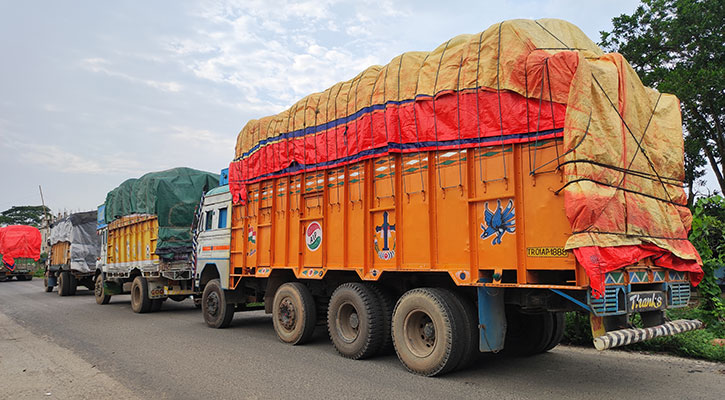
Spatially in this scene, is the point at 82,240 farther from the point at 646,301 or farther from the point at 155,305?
the point at 646,301

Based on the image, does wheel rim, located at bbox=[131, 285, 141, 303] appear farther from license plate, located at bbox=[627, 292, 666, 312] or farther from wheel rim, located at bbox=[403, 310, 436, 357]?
license plate, located at bbox=[627, 292, 666, 312]

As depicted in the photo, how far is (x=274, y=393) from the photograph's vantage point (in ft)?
17.7

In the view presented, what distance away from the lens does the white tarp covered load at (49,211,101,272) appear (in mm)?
20531

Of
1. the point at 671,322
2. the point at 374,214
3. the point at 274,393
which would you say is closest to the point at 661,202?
the point at 671,322

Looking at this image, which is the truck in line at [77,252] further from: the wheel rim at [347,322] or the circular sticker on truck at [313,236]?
the wheel rim at [347,322]

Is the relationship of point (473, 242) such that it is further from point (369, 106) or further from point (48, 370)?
point (48, 370)

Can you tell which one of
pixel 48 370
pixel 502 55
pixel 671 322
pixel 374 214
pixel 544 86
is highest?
pixel 502 55

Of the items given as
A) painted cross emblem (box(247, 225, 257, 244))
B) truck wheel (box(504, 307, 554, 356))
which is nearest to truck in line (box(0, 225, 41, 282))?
painted cross emblem (box(247, 225, 257, 244))

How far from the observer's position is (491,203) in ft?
18.4

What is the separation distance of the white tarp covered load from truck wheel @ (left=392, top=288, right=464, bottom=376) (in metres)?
18.0

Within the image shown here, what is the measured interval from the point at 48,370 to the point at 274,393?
3535 mm

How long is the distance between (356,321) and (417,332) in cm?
123

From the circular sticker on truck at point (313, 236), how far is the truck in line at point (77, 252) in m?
15.5

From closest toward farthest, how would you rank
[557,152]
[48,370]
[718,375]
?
1. [557,152]
2. [718,375]
3. [48,370]
